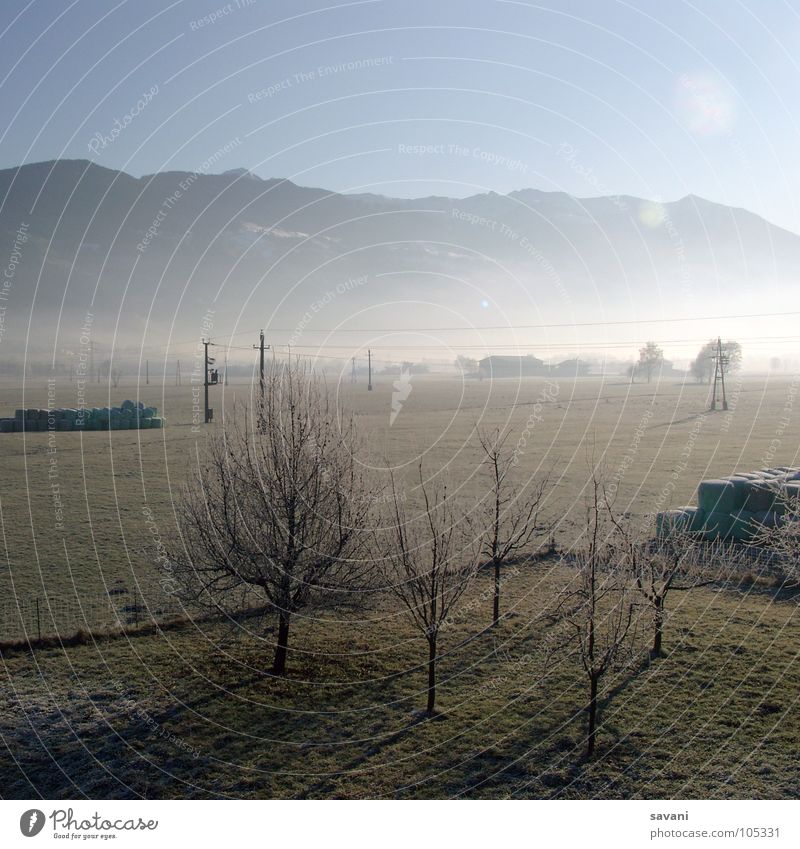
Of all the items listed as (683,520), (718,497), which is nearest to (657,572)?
(683,520)

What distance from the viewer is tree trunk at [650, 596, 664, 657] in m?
19.5

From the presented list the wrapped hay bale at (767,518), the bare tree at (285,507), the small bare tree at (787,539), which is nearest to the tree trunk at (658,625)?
the small bare tree at (787,539)

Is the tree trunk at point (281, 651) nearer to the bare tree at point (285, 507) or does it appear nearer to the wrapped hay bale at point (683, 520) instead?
the bare tree at point (285, 507)

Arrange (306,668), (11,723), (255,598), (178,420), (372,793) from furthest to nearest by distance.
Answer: (178,420) < (255,598) < (306,668) < (11,723) < (372,793)

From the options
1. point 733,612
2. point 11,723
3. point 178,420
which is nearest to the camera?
point 11,723

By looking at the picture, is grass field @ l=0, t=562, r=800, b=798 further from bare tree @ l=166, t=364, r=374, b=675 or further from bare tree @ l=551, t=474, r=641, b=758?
bare tree @ l=166, t=364, r=374, b=675

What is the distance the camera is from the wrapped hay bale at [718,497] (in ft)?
105

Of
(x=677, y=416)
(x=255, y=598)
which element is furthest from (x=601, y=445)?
(x=255, y=598)

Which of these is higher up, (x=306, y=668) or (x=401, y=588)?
(x=401, y=588)

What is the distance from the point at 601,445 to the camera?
6975 cm

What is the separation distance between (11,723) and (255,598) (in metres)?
9.95

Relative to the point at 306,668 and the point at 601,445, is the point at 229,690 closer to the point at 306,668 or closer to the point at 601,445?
the point at 306,668

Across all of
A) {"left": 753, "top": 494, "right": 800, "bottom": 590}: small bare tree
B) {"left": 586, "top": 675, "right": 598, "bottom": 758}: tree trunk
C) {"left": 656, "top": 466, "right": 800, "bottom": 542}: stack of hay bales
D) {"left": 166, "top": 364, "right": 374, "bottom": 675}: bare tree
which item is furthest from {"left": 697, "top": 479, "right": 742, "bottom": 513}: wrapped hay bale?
{"left": 586, "top": 675, "right": 598, "bottom": 758}: tree trunk

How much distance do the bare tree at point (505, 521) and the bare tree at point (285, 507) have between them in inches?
214
